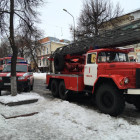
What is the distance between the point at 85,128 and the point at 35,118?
171cm

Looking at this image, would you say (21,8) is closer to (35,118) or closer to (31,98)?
(31,98)

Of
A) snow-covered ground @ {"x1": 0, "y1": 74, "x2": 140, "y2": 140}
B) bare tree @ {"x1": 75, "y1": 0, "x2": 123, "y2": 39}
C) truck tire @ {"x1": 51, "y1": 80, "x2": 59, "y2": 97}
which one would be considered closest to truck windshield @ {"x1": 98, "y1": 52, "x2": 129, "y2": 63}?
snow-covered ground @ {"x1": 0, "y1": 74, "x2": 140, "y2": 140}

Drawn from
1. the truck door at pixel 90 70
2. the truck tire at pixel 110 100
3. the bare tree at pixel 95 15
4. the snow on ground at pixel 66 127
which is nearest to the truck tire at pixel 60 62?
the truck door at pixel 90 70

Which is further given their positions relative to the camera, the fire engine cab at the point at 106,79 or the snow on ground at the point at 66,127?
the fire engine cab at the point at 106,79

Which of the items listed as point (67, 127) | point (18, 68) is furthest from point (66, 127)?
point (18, 68)

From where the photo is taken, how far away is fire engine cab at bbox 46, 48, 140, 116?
5523 mm

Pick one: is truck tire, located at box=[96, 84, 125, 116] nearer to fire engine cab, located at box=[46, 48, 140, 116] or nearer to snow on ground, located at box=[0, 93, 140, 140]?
fire engine cab, located at box=[46, 48, 140, 116]

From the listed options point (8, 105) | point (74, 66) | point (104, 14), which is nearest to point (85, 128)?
point (8, 105)

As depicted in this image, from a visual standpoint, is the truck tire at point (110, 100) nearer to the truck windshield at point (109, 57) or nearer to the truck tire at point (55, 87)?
the truck windshield at point (109, 57)

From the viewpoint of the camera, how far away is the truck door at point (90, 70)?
22.7ft

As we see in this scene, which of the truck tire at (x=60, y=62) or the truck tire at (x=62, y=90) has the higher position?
the truck tire at (x=60, y=62)

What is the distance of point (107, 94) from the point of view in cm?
600

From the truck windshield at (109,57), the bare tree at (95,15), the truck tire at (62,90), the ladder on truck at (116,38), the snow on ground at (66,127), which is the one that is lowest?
the snow on ground at (66,127)

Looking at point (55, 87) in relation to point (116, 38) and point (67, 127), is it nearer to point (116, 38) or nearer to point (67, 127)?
point (116, 38)
